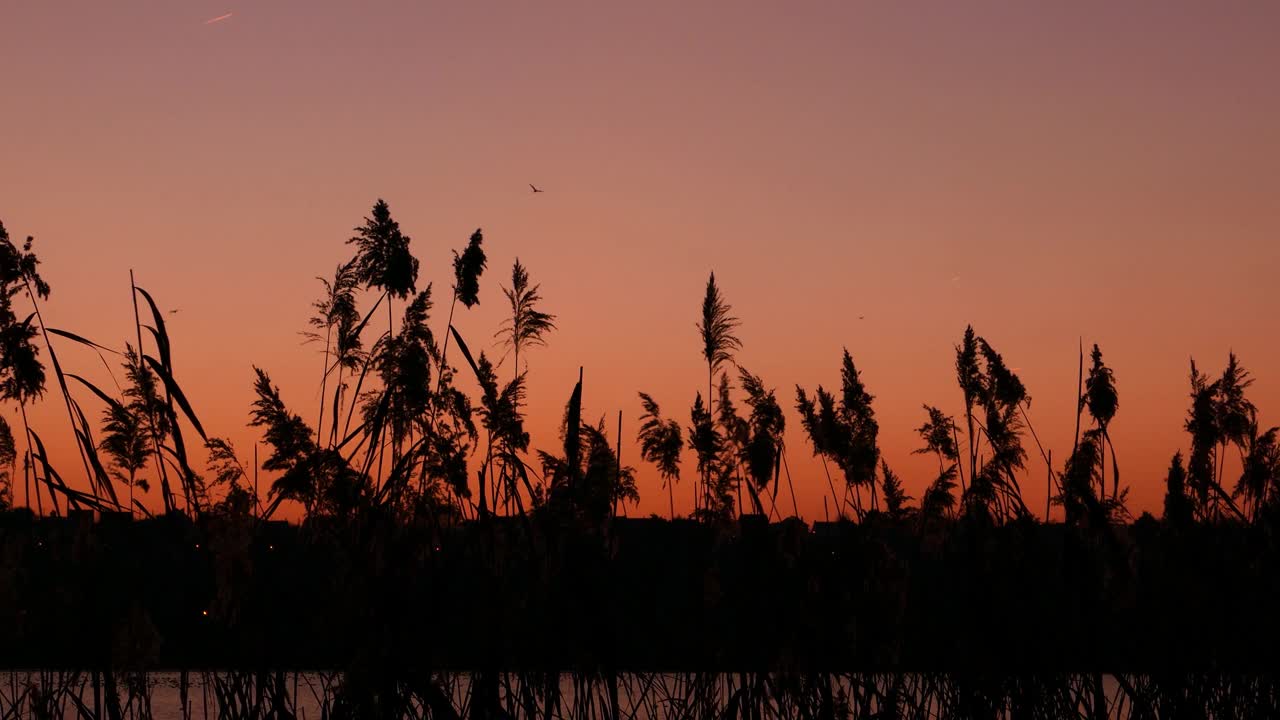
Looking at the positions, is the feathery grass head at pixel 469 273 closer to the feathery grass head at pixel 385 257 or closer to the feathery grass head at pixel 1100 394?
the feathery grass head at pixel 385 257

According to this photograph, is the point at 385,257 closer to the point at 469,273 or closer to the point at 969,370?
the point at 469,273

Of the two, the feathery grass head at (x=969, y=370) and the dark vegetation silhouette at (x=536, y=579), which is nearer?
the dark vegetation silhouette at (x=536, y=579)

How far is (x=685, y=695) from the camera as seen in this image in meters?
4.25

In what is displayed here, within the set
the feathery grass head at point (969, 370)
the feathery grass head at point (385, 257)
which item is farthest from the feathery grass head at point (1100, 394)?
the feathery grass head at point (385, 257)

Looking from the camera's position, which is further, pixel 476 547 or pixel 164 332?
pixel 476 547

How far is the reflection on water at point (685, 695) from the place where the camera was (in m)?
3.43

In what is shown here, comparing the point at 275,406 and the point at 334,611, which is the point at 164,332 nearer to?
the point at 334,611

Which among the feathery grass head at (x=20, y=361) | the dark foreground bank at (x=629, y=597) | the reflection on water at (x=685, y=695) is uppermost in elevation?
the feathery grass head at (x=20, y=361)

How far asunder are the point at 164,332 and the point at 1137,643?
362 centimetres

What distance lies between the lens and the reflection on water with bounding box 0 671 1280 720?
11.2 feet

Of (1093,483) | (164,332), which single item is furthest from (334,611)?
(1093,483)

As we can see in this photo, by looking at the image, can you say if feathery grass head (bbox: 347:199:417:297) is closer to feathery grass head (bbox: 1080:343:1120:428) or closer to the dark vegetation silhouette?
the dark vegetation silhouette

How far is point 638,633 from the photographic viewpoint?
4.86 metres

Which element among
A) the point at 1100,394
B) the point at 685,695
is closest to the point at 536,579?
the point at 685,695
